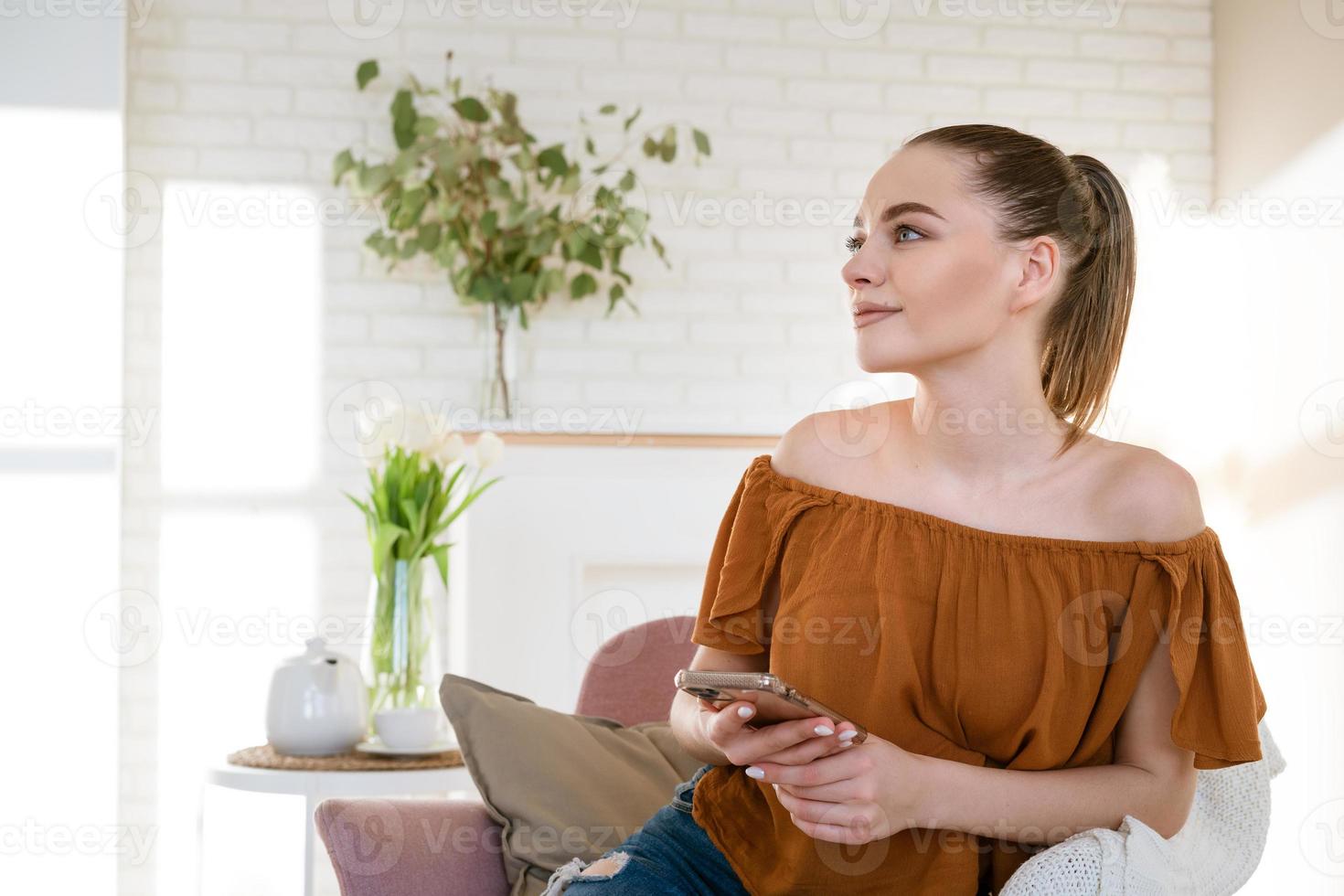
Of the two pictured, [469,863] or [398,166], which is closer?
[469,863]

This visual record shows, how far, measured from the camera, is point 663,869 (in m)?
1.50

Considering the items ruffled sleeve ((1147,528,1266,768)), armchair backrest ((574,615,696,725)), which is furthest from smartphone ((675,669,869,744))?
armchair backrest ((574,615,696,725))

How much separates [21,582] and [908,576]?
2.53 meters

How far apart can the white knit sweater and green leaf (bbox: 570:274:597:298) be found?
7.29 ft

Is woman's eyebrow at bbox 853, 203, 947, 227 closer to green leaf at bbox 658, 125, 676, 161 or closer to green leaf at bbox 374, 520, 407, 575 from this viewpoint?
green leaf at bbox 374, 520, 407, 575

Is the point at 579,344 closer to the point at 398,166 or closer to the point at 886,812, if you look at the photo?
the point at 398,166

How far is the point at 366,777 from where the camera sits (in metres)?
2.31

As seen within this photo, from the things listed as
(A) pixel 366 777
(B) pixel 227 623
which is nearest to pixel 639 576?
(B) pixel 227 623

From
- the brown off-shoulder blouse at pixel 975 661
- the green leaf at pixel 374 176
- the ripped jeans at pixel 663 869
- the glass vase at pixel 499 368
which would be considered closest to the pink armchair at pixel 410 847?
the ripped jeans at pixel 663 869

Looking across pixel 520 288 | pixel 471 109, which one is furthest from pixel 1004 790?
pixel 471 109

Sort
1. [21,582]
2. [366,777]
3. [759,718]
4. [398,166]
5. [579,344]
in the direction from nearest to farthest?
[759,718]
[366,777]
[21,582]
[398,166]
[579,344]

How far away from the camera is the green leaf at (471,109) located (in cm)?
349

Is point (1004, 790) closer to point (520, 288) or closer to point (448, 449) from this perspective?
point (448, 449)

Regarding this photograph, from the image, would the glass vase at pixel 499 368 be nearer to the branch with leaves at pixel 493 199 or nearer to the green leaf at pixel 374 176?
the branch with leaves at pixel 493 199
